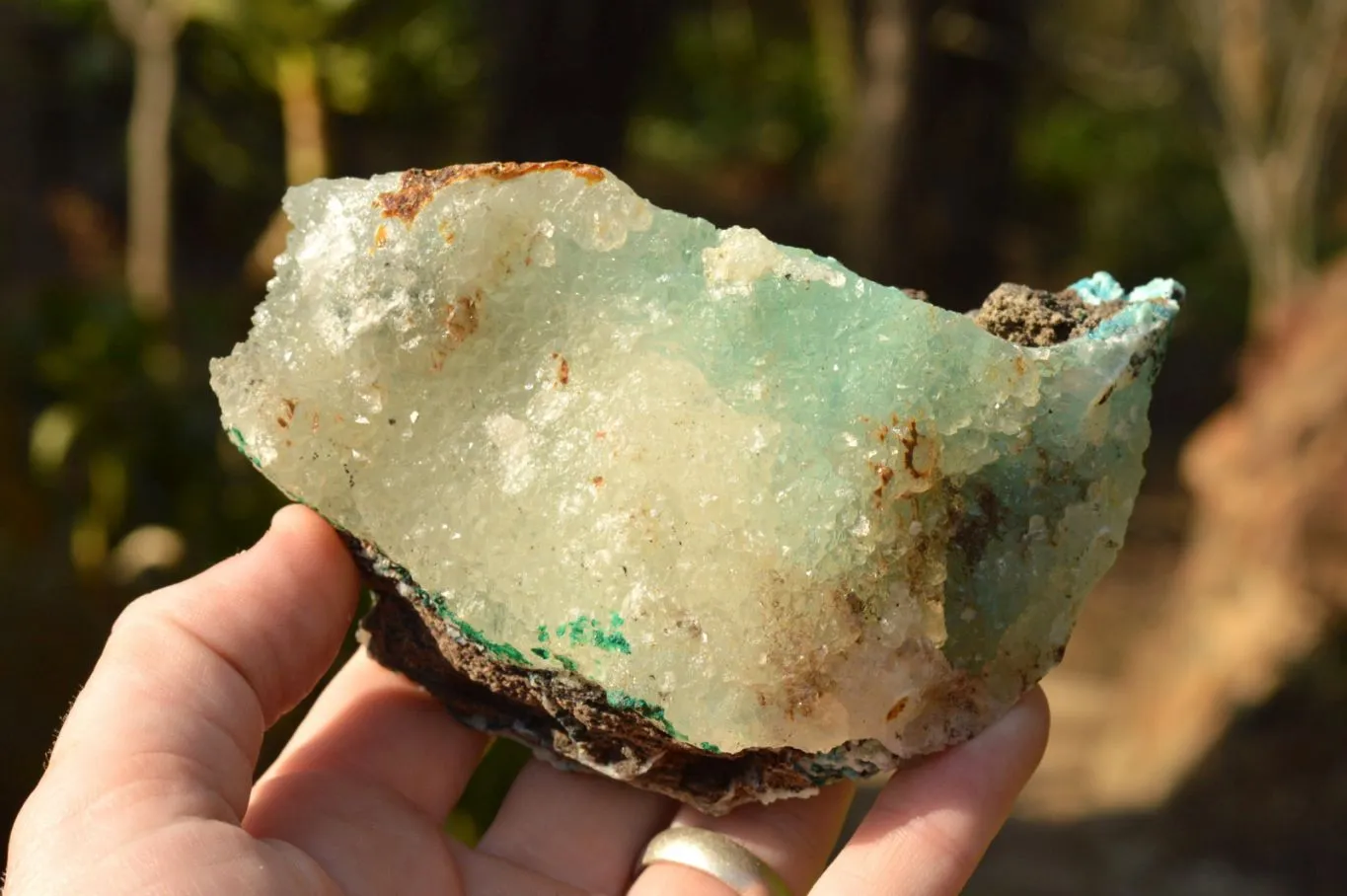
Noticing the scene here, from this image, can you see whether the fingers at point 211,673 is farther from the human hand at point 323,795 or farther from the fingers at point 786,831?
the fingers at point 786,831

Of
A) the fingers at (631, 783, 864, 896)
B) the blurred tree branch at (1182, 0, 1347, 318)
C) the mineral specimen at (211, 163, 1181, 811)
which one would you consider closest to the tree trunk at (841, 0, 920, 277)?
the blurred tree branch at (1182, 0, 1347, 318)

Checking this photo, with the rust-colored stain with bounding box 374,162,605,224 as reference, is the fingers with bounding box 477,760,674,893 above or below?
below

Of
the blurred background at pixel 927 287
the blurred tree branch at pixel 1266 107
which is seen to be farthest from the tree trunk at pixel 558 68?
the blurred tree branch at pixel 1266 107

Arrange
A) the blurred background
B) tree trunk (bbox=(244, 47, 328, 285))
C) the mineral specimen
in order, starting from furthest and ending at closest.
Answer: tree trunk (bbox=(244, 47, 328, 285)), the blurred background, the mineral specimen

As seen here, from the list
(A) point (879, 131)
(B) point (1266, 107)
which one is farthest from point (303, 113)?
(B) point (1266, 107)

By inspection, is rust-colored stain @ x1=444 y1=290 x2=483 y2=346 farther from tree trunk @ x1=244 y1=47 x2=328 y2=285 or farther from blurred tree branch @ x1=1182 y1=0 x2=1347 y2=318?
blurred tree branch @ x1=1182 y1=0 x2=1347 y2=318
